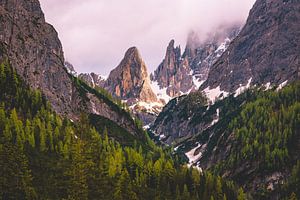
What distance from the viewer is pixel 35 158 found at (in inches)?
5595

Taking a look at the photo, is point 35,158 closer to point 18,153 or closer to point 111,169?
point 111,169

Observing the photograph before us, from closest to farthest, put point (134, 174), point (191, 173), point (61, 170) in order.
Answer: point (61, 170) → point (134, 174) → point (191, 173)

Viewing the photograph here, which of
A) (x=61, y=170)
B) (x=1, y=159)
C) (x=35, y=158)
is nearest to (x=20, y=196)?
(x=1, y=159)

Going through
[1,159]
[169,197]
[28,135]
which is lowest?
[169,197]

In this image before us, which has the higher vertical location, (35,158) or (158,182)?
(35,158)

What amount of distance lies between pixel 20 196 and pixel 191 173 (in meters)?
94.1

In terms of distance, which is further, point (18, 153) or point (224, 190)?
point (224, 190)

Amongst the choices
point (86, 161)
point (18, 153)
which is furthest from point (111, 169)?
point (86, 161)

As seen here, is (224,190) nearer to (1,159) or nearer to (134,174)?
(134,174)

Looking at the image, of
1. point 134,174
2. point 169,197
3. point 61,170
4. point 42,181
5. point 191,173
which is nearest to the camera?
point 42,181

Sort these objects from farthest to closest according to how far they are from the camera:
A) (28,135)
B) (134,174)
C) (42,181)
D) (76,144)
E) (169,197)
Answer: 1. (134,174)
2. (28,135)
3. (169,197)
4. (42,181)
5. (76,144)

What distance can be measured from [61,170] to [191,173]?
65.5 metres

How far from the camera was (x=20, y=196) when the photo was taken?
100938 mm

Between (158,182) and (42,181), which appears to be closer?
(42,181)
